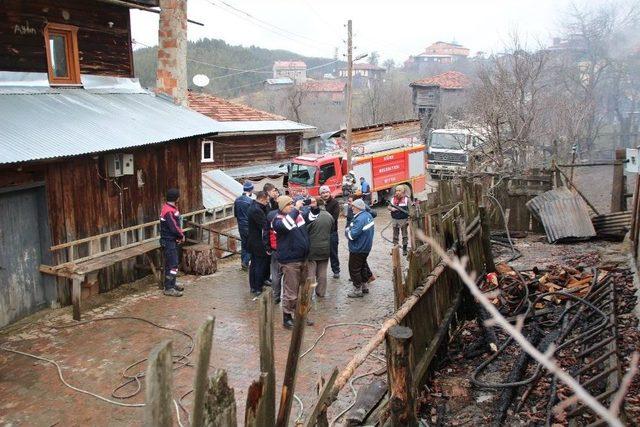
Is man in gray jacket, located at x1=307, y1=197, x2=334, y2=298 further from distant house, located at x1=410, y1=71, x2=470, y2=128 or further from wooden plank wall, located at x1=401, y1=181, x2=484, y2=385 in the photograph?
distant house, located at x1=410, y1=71, x2=470, y2=128

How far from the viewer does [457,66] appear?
3435 inches

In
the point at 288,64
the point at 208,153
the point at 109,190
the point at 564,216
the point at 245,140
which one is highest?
the point at 288,64

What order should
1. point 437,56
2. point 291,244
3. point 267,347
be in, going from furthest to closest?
Result: point 437,56, point 291,244, point 267,347

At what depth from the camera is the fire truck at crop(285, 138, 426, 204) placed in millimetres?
20984

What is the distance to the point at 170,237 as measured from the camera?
32.8 ft

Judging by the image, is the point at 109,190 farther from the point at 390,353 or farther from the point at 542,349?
A: the point at 542,349

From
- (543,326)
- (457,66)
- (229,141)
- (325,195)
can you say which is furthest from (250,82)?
(543,326)

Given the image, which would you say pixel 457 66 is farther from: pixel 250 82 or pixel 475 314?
pixel 475 314

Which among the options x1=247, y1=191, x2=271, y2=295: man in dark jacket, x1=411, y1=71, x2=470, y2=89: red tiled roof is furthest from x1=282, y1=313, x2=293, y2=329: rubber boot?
x1=411, y1=71, x2=470, y2=89: red tiled roof

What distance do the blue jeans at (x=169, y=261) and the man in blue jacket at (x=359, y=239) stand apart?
321cm

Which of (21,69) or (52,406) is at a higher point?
(21,69)

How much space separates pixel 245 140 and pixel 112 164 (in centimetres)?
1598

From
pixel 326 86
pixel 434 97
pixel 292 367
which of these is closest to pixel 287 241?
pixel 292 367

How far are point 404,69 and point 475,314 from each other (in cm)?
9665
